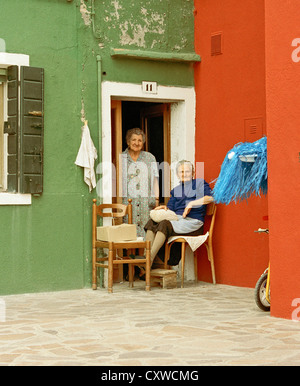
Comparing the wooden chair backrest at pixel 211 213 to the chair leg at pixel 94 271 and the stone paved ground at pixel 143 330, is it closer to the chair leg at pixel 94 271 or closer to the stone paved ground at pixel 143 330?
the stone paved ground at pixel 143 330

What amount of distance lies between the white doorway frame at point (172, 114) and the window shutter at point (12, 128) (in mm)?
1063

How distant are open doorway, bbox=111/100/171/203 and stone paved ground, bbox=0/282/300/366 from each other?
1.77 m

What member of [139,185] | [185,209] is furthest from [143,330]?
[139,185]

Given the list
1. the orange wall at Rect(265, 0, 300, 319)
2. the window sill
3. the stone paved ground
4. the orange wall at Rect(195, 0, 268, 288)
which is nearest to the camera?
the stone paved ground

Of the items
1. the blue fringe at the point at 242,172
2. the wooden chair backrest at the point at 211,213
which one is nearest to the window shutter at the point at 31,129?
the wooden chair backrest at the point at 211,213

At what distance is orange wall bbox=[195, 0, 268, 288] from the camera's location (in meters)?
8.21

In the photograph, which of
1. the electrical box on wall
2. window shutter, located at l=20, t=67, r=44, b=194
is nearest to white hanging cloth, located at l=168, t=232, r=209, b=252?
window shutter, located at l=20, t=67, r=44, b=194

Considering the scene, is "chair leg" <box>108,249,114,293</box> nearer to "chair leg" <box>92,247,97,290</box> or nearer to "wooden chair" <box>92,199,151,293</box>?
"wooden chair" <box>92,199,151,293</box>

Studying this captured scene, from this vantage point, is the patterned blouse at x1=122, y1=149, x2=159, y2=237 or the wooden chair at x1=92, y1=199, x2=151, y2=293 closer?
the wooden chair at x1=92, y1=199, x2=151, y2=293

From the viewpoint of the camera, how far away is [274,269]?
6.18m

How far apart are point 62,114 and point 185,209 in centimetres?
183

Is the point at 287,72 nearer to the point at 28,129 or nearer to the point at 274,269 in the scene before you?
the point at 274,269
